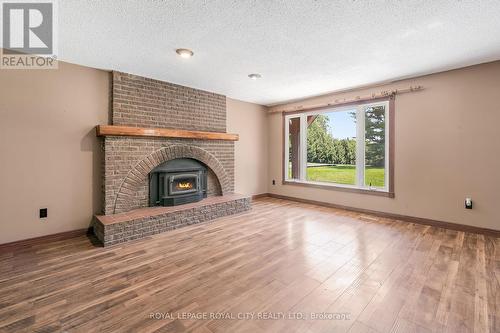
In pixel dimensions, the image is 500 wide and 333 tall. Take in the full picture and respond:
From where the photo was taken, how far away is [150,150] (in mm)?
3627

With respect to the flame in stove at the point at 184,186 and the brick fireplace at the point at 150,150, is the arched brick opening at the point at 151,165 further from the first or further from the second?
the flame in stove at the point at 184,186

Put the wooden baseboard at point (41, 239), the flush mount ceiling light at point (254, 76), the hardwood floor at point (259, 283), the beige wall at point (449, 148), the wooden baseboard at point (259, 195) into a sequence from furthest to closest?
the wooden baseboard at point (259, 195)
the flush mount ceiling light at point (254, 76)
the beige wall at point (449, 148)
the wooden baseboard at point (41, 239)
the hardwood floor at point (259, 283)

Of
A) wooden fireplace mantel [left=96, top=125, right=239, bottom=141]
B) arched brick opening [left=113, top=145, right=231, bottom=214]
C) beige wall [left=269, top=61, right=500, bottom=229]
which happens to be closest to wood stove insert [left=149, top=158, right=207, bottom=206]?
arched brick opening [left=113, top=145, right=231, bottom=214]

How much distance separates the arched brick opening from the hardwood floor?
668 mm

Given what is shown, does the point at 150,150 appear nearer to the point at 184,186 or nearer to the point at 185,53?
the point at 184,186

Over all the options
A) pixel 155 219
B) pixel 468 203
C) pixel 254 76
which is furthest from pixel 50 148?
pixel 468 203

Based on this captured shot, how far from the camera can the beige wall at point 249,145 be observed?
5141mm

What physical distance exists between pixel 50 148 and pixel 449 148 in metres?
5.51

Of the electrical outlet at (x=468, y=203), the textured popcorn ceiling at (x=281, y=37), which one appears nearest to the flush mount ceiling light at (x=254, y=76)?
the textured popcorn ceiling at (x=281, y=37)

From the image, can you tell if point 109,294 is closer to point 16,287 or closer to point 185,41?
point 16,287

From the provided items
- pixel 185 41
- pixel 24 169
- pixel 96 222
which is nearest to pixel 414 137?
pixel 185 41

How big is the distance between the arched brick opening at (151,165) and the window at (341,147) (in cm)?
205

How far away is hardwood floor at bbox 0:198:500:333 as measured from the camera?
154 centimetres

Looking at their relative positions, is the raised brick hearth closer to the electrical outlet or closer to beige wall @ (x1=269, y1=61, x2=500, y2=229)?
beige wall @ (x1=269, y1=61, x2=500, y2=229)
